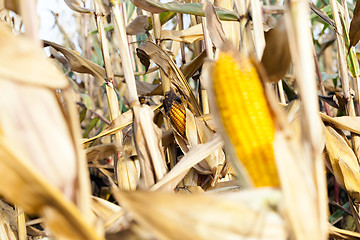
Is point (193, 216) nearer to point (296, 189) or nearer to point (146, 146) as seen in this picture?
point (296, 189)

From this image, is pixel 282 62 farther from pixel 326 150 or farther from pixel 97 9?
pixel 97 9

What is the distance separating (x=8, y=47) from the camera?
43 centimetres

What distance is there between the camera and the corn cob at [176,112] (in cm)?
120

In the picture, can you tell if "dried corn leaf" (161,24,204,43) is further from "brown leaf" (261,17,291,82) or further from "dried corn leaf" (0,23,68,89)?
"dried corn leaf" (0,23,68,89)

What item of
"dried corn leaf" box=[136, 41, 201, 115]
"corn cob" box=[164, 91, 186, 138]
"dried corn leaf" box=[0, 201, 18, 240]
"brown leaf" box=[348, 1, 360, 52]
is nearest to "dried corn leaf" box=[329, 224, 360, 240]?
"corn cob" box=[164, 91, 186, 138]

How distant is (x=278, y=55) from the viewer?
1.79 ft

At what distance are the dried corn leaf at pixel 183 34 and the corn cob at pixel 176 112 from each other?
34cm

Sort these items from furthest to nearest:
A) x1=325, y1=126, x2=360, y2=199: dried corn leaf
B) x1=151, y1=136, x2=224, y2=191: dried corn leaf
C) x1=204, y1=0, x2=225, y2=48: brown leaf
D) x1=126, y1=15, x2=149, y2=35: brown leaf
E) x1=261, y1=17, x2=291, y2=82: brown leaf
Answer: x1=126, y1=15, x2=149, y2=35: brown leaf → x1=325, y1=126, x2=360, y2=199: dried corn leaf → x1=204, y1=0, x2=225, y2=48: brown leaf → x1=151, y1=136, x2=224, y2=191: dried corn leaf → x1=261, y1=17, x2=291, y2=82: brown leaf

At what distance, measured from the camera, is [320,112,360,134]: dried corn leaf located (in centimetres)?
121

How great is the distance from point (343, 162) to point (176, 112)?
525mm

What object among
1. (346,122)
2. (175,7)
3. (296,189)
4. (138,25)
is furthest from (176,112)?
(296,189)

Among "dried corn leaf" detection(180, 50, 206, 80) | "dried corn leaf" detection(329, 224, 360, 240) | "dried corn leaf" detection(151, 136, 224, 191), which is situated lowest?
"dried corn leaf" detection(329, 224, 360, 240)

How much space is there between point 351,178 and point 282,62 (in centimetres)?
74

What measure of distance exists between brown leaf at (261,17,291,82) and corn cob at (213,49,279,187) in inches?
1.6
